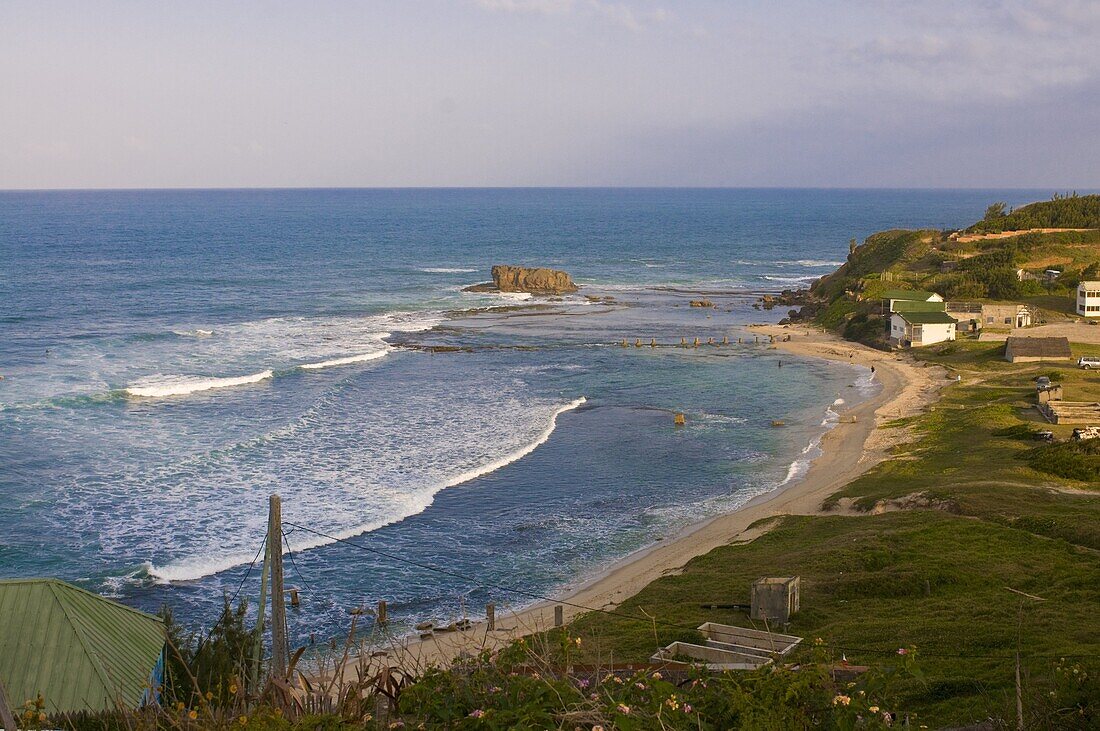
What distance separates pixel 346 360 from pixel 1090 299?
159 feet

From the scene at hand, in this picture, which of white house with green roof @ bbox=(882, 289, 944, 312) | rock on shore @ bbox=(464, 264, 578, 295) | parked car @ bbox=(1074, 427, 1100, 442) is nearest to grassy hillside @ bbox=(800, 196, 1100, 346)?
white house with green roof @ bbox=(882, 289, 944, 312)

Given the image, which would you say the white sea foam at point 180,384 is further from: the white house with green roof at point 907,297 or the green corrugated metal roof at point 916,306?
the white house with green roof at point 907,297

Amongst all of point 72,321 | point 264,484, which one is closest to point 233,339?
point 72,321

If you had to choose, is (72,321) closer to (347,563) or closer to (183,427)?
(183,427)

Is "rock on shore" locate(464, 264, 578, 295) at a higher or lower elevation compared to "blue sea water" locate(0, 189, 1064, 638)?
higher

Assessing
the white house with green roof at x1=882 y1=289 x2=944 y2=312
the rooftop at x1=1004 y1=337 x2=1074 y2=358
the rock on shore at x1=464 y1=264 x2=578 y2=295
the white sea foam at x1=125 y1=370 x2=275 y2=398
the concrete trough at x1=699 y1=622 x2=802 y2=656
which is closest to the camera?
the concrete trough at x1=699 y1=622 x2=802 y2=656

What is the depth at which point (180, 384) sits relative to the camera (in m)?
51.6

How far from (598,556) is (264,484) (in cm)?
1240

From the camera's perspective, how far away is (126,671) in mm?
14930

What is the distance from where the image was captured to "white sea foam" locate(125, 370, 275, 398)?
163 ft

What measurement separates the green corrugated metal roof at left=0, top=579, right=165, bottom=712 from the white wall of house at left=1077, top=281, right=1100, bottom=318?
223ft

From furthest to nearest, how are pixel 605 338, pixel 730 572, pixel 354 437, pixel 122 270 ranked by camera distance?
pixel 122 270, pixel 605 338, pixel 354 437, pixel 730 572

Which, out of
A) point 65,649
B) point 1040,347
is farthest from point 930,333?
point 65,649

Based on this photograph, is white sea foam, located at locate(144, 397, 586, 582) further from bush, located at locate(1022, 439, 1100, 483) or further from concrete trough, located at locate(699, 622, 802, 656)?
bush, located at locate(1022, 439, 1100, 483)
